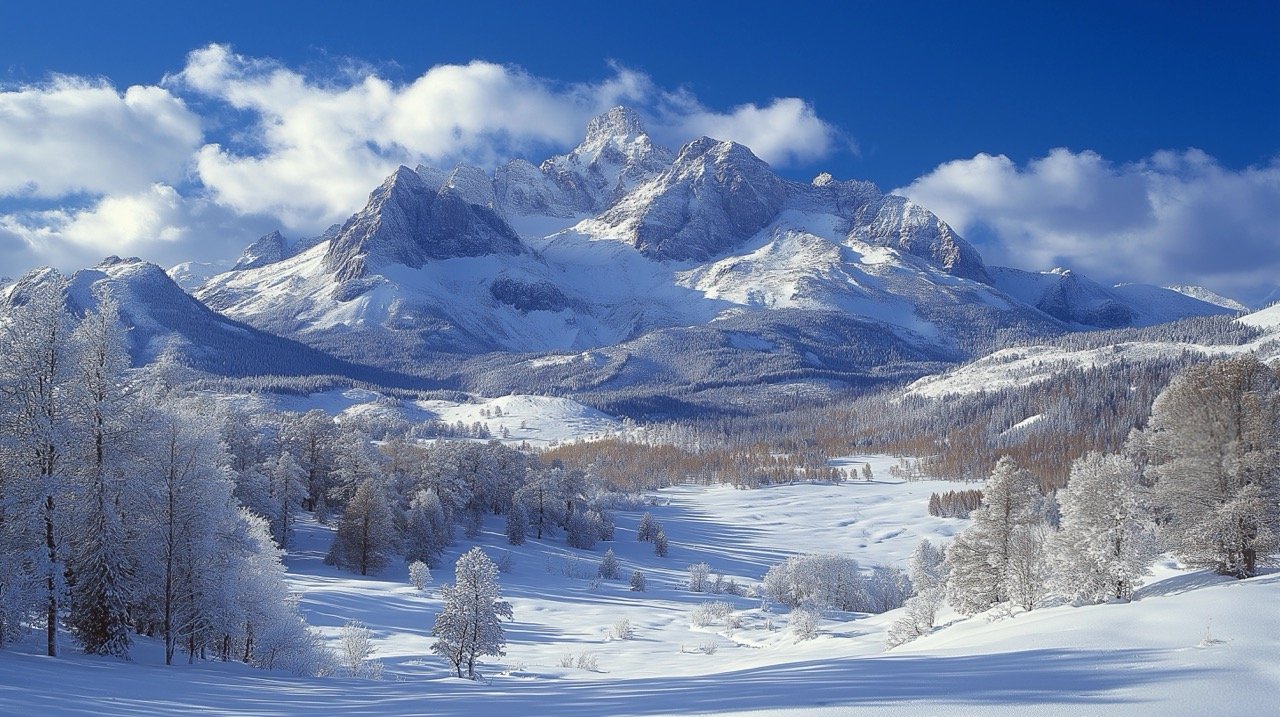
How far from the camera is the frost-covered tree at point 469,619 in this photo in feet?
104

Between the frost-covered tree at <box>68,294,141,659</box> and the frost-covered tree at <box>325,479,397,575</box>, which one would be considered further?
the frost-covered tree at <box>325,479,397,575</box>

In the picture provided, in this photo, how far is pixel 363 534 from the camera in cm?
6353

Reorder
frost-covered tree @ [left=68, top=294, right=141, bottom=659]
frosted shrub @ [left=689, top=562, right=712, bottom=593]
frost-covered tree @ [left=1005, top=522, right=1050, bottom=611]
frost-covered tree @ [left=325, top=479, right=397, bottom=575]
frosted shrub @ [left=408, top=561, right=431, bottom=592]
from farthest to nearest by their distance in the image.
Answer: frosted shrub @ [left=689, top=562, right=712, bottom=593]
frost-covered tree @ [left=325, top=479, right=397, bottom=575]
frosted shrub @ [left=408, top=561, right=431, bottom=592]
frost-covered tree @ [left=1005, top=522, right=1050, bottom=611]
frost-covered tree @ [left=68, top=294, right=141, bottom=659]

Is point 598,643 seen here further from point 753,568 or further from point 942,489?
point 942,489

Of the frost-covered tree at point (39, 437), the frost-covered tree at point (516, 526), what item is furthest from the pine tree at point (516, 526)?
the frost-covered tree at point (39, 437)

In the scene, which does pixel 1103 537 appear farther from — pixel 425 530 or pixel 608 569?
pixel 425 530

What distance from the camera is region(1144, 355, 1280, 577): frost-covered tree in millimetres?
24562

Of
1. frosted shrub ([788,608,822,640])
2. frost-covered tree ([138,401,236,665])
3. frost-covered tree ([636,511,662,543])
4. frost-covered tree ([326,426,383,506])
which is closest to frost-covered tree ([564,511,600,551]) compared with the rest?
frost-covered tree ([636,511,662,543])

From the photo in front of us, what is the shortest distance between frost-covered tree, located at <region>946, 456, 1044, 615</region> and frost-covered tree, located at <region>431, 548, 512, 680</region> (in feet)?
64.6

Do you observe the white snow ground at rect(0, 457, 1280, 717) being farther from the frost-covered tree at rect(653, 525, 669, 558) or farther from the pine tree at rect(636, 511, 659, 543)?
the pine tree at rect(636, 511, 659, 543)

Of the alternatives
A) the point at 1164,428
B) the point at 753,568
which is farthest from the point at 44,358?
the point at 753,568

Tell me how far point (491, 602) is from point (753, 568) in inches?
2471

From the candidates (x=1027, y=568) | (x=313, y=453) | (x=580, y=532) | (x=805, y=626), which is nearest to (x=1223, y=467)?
(x=1027, y=568)

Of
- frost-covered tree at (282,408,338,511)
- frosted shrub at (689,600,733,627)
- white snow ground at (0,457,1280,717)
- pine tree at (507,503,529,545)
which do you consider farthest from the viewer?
pine tree at (507,503,529,545)
